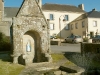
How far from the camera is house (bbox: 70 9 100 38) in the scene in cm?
3934

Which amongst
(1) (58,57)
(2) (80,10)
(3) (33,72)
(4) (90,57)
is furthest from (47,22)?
(2) (80,10)

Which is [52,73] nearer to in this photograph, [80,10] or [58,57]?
[58,57]

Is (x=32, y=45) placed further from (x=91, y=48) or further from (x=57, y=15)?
(x=57, y=15)

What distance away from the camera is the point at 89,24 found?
3944 cm

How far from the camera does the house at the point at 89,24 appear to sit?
3934cm

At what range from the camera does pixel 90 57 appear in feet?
46.7

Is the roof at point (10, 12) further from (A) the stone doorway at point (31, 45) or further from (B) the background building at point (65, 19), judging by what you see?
(A) the stone doorway at point (31, 45)

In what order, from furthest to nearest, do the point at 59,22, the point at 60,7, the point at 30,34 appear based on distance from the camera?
1. the point at 60,7
2. the point at 59,22
3. the point at 30,34

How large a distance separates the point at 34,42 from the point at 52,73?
515cm

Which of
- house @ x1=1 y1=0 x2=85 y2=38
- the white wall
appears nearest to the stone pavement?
the white wall

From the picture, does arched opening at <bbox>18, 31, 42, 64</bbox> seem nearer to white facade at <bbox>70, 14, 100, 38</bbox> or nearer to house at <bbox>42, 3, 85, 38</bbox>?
white facade at <bbox>70, 14, 100, 38</bbox>

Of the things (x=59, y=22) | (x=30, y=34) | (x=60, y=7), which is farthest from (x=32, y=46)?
(x=60, y=7)

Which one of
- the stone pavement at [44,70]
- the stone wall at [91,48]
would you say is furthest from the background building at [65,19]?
the stone pavement at [44,70]

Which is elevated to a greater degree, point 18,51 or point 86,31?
point 86,31
